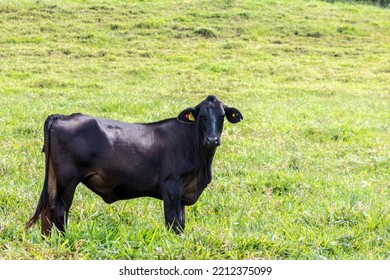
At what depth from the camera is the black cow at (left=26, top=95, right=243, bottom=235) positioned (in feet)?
18.7

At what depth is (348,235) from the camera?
598 cm

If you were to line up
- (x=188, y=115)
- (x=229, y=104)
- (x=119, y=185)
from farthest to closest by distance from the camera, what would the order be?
(x=229, y=104), (x=188, y=115), (x=119, y=185)

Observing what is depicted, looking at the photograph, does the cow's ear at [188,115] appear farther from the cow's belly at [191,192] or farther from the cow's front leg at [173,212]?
the cow's front leg at [173,212]

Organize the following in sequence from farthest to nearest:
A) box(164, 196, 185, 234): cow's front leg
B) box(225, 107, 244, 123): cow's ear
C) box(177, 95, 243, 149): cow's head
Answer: box(225, 107, 244, 123): cow's ear < box(164, 196, 185, 234): cow's front leg < box(177, 95, 243, 149): cow's head

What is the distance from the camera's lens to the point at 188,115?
6.16m

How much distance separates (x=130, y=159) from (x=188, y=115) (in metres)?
0.72

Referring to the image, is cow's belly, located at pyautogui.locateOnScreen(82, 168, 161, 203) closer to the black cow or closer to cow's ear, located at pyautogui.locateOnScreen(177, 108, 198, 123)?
the black cow

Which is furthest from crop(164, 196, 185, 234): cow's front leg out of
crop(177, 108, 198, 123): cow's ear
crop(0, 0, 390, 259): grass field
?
crop(177, 108, 198, 123): cow's ear

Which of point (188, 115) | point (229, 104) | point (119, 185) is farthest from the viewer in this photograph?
point (229, 104)

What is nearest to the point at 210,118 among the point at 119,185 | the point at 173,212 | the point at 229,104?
the point at 173,212

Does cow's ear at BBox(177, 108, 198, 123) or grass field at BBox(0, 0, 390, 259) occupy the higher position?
cow's ear at BBox(177, 108, 198, 123)

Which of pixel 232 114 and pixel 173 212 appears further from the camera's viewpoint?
pixel 232 114

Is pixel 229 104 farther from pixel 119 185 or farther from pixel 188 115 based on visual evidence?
pixel 119 185
